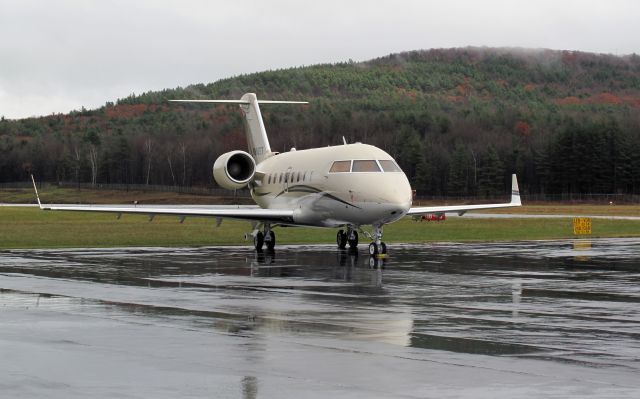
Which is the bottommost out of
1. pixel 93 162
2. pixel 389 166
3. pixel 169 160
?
pixel 389 166

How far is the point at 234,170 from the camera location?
37.5 m

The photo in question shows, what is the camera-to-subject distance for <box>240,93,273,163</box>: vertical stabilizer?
40969 millimetres

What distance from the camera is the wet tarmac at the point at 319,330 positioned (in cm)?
998

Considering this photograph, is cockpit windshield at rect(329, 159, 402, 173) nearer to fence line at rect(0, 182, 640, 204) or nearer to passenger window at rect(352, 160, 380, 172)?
passenger window at rect(352, 160, 380, 172)

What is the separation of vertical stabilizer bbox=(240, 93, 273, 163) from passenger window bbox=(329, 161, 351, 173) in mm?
8108

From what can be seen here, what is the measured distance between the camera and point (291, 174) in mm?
35531

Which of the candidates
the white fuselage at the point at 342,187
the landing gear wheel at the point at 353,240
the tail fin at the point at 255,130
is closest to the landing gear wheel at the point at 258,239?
the white fuselage at the point at 342,187

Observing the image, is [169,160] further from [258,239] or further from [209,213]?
[209,213]

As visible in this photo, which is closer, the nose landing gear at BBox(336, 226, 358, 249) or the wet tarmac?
the wet tarmac

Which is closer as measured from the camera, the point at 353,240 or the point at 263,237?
the point at 353,240

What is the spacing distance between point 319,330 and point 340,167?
18.6 meters

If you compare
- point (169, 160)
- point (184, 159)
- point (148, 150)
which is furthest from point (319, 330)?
point (148, 150)

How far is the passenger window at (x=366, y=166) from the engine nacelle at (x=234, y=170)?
6308 mm

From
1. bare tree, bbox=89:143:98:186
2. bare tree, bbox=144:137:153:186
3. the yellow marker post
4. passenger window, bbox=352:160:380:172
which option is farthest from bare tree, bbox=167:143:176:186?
passenger window, bbox=352:160:380:172
